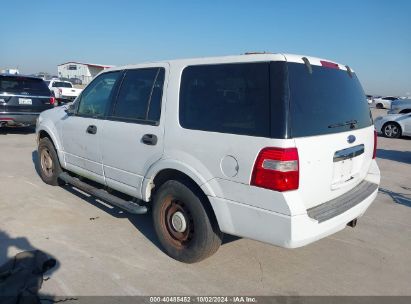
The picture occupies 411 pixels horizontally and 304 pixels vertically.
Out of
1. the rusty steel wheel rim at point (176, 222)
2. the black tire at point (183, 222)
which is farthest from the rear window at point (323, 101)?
the rusty steel wheel rim at point (176, 222)

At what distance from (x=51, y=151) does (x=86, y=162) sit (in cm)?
119

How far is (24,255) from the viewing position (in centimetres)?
353

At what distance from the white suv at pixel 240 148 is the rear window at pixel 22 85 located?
7.97 metres

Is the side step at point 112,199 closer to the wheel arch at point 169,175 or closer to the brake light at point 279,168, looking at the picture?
the wheel arch at point 169,175

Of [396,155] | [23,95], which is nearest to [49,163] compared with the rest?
[23,95]

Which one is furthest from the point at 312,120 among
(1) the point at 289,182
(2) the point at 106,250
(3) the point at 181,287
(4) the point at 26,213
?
(4) the point at 26,213

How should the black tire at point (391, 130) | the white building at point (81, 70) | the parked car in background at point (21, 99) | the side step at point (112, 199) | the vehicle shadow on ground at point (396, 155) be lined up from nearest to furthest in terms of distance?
the side step at point (112, 199)
the vehicle shadow on ground at point (396, 155)
the parked car in background at point (21, 99)
the black tire at point (391, 130)
the white building at point (81, 70)

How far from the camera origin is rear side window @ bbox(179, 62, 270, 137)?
2902mm

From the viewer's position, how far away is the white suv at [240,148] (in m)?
2.83

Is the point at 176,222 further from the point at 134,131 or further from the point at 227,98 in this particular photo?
the point at 227,98

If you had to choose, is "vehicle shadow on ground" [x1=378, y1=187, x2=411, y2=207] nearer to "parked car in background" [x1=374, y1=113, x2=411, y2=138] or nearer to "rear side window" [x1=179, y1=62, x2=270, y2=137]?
"rear side window" [x1=179, y1=62, x2=270, y2=137]

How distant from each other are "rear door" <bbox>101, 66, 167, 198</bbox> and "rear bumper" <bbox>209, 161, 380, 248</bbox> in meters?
0.98

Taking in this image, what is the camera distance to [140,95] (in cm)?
400

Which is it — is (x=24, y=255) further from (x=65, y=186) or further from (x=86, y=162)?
(x=65, y=186)
